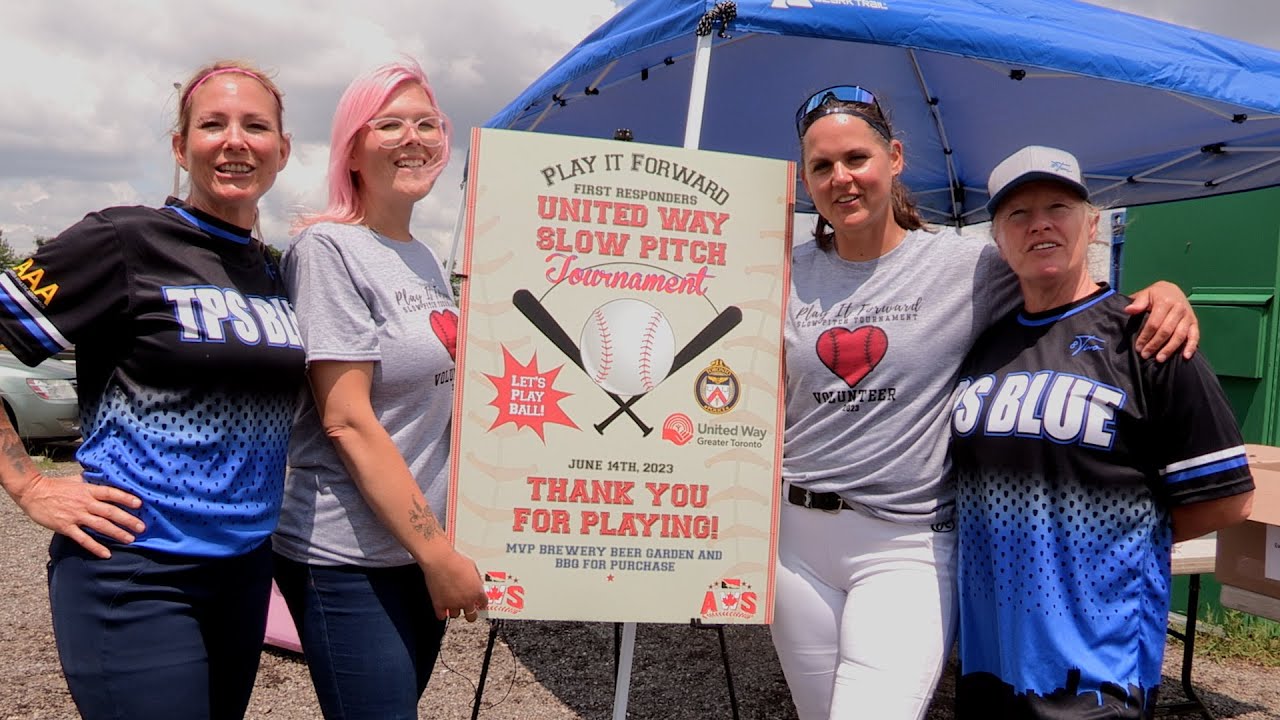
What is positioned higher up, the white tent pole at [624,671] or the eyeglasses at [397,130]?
the eyeglasses at [397,130]

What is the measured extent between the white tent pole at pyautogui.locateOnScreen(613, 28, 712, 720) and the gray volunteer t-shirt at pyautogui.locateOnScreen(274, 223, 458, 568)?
695 mm

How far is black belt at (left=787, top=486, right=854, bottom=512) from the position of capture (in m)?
1.84

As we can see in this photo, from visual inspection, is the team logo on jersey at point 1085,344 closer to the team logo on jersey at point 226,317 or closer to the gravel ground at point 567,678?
the team logo on jersey at point 226,317

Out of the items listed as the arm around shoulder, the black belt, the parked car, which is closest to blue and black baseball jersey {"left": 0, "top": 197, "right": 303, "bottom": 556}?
the black belt

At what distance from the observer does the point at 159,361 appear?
4.78 ft

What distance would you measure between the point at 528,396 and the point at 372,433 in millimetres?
382

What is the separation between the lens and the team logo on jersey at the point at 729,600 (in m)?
1.85

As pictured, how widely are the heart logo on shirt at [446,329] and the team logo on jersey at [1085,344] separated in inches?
51.5

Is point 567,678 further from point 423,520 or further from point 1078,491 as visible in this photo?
point 1078,491

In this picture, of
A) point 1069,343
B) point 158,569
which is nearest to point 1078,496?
point 1069,343

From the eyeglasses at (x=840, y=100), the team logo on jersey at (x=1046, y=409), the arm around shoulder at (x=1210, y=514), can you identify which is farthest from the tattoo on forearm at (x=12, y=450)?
the arm around shoulder at (x=1210, y=514)

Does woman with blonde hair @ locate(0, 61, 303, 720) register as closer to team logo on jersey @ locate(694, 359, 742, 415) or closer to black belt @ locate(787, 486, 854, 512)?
team logo on jersey @ locate(694, 359, 742, 415)

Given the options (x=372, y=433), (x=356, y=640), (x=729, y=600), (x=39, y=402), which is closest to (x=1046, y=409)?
(x=729, y=600)

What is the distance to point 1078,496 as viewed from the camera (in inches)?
64.2
